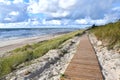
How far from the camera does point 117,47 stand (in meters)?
12.2

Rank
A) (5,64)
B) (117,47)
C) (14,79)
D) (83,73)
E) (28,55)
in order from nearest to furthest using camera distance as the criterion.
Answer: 1. (83,73)
2. (14,79)
3. (5,64)
4. (117,47)
5. (28,55)

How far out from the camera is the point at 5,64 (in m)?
11.4

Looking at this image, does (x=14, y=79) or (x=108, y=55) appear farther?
(x=108, y=55)

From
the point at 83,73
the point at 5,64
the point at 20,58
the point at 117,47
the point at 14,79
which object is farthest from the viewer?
the point at 20,58

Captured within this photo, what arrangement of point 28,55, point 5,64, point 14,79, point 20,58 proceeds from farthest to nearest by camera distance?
point 28,55
point 20,58
point 5,64
point 14,79

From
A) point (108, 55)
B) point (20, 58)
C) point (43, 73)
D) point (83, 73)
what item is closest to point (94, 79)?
point (83, 73)

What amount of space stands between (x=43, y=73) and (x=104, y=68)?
2.58 meters

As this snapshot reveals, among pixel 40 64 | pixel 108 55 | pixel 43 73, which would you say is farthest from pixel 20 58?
pixel 108 55

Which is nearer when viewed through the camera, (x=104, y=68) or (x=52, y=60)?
(x=104, y=68)

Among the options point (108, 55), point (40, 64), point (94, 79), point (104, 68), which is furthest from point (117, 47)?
point (94, 79)

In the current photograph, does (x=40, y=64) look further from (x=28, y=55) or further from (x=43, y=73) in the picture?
(x=28, y=55)

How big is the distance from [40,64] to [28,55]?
367 centimetres

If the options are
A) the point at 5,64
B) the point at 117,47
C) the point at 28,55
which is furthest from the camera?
the point at 28,55

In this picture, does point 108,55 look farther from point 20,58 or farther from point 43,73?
point 20,58
